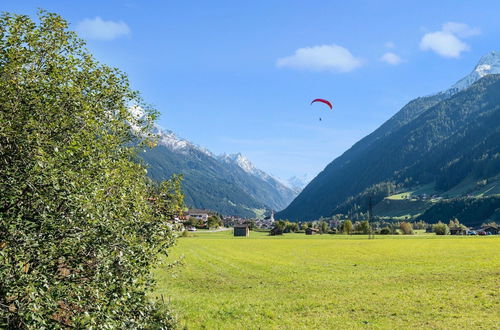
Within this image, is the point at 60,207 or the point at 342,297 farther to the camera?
the point at 342,297

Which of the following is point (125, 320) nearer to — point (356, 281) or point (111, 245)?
point (111, 245)

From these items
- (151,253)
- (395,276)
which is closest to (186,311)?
(151,253)

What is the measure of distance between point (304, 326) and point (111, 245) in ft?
43.8

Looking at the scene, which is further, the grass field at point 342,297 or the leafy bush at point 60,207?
the grass field at point 342,297

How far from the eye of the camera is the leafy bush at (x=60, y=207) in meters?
11.0

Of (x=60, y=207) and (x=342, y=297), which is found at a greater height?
(x=60, y=207)

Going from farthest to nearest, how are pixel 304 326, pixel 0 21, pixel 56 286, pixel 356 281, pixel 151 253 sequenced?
1. pixel 356 281
2. pixel 304 326
3. pixel 151 253
4. pixel 0 21
5. pixel 56 286

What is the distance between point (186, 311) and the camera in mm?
26797

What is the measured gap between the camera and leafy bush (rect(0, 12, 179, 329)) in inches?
435

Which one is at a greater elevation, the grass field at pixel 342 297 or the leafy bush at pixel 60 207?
the leafy bush at pixel 60 207

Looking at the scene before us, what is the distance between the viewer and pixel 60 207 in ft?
41.5

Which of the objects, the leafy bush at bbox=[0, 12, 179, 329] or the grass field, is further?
the grass field

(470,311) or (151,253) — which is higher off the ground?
(151,253)

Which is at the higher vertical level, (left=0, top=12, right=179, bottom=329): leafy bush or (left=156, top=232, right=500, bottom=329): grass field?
(left=0, top=12, right=179, bottom=329): leafy bush
